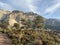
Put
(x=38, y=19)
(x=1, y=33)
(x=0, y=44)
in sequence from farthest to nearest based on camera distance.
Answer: (x=38, y=19) → (x=1, y=33) → (x=0, y=44)

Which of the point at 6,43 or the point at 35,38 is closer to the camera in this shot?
the point at 6,43

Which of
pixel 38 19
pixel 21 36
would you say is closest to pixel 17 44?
pixel 21 36

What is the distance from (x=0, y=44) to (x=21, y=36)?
179 inches

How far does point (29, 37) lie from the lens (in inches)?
1259

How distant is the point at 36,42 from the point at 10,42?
3.89 m

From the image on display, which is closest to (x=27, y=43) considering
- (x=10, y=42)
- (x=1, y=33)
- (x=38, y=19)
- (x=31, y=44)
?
(x=31, y=44)

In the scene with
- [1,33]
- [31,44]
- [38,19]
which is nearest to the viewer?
[31,44]

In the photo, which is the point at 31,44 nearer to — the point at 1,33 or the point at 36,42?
the point at 36,42

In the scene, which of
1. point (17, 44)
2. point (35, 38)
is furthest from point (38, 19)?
point (17, 44)

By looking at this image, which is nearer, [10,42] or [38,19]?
[10,42]

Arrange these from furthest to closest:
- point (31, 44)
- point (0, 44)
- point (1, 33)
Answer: point (1, 33) < point (31, 44) < point (0, 44)

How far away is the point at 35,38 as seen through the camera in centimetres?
3269

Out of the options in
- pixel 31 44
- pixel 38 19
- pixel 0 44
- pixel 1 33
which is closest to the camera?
pixel 0 44

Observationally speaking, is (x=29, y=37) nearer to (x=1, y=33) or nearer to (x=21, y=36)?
(x=21, y=36)
